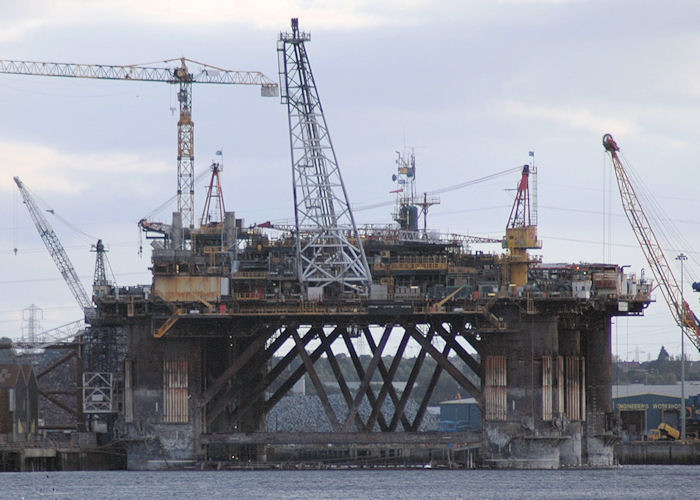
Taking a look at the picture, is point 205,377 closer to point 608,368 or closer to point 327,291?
point 327,291

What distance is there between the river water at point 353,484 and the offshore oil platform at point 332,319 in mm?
2588

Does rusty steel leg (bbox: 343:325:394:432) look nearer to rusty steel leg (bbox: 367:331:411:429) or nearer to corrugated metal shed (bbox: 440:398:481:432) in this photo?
rusty steel leg (bbox: 367:331:411:429)

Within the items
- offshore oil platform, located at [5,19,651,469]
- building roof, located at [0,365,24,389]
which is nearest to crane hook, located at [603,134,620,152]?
offshore oil platform, located at [5,19,651,469]

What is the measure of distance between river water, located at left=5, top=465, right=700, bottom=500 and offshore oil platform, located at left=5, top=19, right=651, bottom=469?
8.49 ft

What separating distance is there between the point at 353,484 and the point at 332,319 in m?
14.4

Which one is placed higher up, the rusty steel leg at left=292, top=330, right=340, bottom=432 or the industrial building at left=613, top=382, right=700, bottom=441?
the rusty steel leg at left=292, top=330, right=340, bottom=432

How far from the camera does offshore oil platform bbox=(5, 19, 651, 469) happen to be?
5123 inches

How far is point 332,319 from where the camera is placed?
132625 mm

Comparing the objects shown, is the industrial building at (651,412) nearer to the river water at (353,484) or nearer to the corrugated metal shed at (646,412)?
the corrugated metal shed at (646,412)

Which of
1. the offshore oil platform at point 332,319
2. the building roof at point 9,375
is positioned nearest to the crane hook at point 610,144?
the offshore oil platform at point 332,319

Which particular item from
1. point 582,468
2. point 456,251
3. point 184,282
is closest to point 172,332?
point 184,282

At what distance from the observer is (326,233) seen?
13400 cm

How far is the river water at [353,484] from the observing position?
112562mm

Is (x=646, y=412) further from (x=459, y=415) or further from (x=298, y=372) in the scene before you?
(x=298, y=372)
